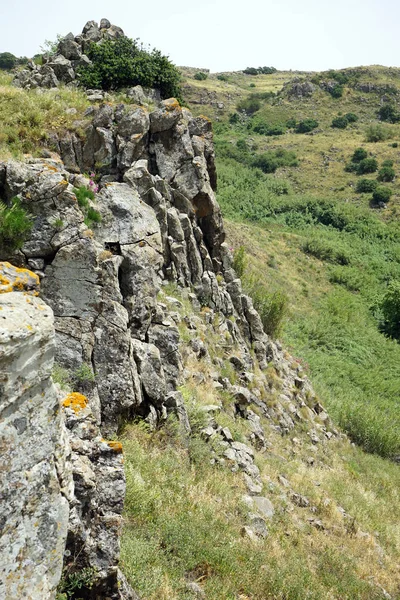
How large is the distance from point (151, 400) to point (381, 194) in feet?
162

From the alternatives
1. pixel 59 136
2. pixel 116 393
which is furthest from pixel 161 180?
pixel 116 393

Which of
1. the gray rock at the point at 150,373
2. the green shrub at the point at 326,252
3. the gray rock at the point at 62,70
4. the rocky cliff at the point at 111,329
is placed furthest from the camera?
the green shrub at the point at 326,252

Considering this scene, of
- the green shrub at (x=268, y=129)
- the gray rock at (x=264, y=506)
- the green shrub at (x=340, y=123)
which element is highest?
the green shrub at (x=340, y=123)

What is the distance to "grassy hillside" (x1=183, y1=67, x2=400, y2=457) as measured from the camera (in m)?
21.7

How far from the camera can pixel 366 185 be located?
168 feet

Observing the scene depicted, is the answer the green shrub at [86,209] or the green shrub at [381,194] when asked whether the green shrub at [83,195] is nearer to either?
the green shrub at [86,209]

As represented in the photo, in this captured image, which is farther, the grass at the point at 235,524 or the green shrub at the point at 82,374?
the green shrub at the point at 82,374

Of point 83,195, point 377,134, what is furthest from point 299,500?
point 377,134

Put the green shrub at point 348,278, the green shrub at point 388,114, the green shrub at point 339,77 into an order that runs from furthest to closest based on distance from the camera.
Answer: the green shrub at point 339,77 < the green shrub at point 388,114 < the green shrub at point 348,278

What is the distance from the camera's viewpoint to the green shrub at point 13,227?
249 inches

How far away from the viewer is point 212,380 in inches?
426

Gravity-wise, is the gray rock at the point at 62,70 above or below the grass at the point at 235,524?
above

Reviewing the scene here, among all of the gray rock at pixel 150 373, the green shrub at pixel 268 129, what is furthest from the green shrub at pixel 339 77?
the gray rock at pixel 150 373

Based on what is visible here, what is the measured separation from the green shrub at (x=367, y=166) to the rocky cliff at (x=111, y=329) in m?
45.9
